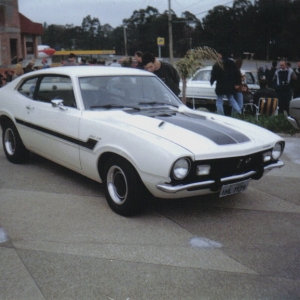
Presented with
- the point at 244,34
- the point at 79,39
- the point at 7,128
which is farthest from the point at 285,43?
the point at 79,39

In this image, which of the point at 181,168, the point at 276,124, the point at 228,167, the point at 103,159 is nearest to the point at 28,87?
the point at 103,159

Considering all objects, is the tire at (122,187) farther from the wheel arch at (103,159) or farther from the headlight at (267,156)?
the headlight at (267,156)

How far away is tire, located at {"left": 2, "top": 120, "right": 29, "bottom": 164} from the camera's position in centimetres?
703

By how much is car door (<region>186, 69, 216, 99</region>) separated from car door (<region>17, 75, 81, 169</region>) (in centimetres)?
747

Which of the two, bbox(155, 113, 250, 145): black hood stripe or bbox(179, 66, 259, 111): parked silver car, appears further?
bbox(179, 66, 259, 111): parked silver car

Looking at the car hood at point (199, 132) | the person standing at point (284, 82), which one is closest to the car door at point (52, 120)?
the car hood at point (199, 132)

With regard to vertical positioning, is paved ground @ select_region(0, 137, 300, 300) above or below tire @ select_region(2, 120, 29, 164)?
below

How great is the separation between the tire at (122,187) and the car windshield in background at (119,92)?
3.04ft

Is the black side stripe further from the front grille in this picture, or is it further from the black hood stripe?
the front grille

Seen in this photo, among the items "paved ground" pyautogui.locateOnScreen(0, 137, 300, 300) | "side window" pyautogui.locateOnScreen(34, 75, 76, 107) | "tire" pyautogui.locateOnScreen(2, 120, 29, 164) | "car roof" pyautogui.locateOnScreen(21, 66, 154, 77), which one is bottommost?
"paved ground" pyautogui.locateOnScreen(0, 137, 300, 300)

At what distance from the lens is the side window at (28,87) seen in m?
6.80

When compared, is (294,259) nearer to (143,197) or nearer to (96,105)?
(143,197)

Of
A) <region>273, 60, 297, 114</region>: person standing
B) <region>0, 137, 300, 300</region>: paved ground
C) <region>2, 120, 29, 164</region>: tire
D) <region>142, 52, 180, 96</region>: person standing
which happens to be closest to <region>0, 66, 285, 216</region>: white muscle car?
<region>2, 120, 29, 164</region>: tire

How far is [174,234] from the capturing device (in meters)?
4.61
